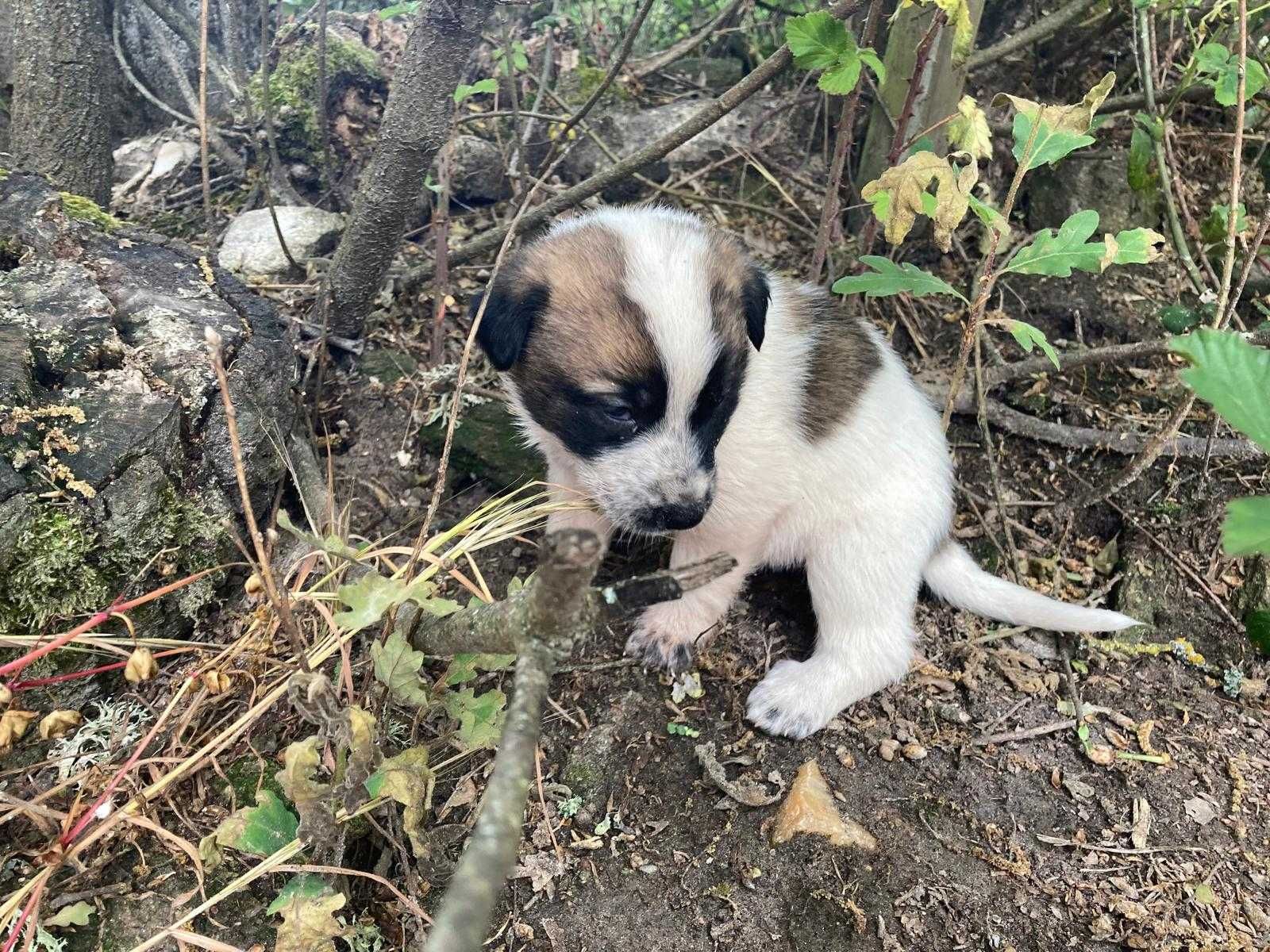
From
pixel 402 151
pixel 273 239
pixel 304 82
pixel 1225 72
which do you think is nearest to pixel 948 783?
pixel 1225 72

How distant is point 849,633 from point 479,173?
11.0ft

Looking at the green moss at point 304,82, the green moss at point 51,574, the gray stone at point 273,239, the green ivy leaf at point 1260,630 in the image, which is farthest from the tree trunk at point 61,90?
the green ivy leaf at point 1260,630

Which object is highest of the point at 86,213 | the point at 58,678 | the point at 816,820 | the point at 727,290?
the point at 86,213

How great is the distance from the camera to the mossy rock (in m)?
3.74

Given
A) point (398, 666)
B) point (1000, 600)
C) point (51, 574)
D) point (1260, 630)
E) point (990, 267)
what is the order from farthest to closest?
1. point (1000, 600)
2. point (1260, 630)
3. point (990, 267)
4. point (51, 574)
5. point (398, 666)

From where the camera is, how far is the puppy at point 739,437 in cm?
266

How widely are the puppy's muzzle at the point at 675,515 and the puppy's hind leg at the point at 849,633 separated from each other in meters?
0.71

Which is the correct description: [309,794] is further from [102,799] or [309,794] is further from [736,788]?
[736,788]

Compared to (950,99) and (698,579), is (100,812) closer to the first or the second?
(698,579)

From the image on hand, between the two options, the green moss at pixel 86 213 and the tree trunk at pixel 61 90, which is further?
the tree trunk at pixel 61 90

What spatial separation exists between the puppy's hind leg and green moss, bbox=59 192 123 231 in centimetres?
299

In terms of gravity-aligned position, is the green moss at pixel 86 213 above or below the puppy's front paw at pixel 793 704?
above

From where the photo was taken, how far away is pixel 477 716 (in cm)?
227

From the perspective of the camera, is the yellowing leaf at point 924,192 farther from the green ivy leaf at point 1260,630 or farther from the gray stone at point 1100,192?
the gray stone at point 1100,192
